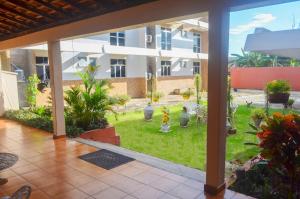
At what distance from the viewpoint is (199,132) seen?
9242mm

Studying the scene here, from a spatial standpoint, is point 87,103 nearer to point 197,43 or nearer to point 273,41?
point 273,41

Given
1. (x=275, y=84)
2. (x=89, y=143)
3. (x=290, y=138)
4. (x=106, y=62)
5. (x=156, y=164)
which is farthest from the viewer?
(x=106, y=62)

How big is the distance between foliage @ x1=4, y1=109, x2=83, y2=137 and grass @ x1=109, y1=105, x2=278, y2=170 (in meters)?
1.74

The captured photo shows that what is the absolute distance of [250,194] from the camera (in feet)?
11.6

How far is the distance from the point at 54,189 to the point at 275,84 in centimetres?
1105

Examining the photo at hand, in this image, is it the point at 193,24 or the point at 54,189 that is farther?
the point at 193,24

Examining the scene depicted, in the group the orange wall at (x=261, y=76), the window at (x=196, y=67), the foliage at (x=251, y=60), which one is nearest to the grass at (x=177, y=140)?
the orange wall at (x=261, y=76)

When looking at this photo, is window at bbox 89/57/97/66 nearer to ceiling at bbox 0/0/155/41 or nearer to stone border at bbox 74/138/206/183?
ceiling at bbox 0/0/155/41

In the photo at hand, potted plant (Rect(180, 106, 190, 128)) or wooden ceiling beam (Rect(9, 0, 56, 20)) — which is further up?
wooden ceiling beam (Rect(9, 0, 56, 20))

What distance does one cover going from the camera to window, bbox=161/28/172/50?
19.7m

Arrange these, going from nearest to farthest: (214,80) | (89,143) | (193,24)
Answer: (214,80)
(89,143)
(193,24)

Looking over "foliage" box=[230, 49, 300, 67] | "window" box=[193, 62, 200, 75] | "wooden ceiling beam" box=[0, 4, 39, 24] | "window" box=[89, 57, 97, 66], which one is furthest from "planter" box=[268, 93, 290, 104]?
"foliage" box=[230, 49, 300, 67]

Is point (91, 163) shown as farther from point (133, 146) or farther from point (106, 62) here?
point (106, 62)

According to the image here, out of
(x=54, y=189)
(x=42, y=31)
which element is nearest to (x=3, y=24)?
(x=42, y=31)
